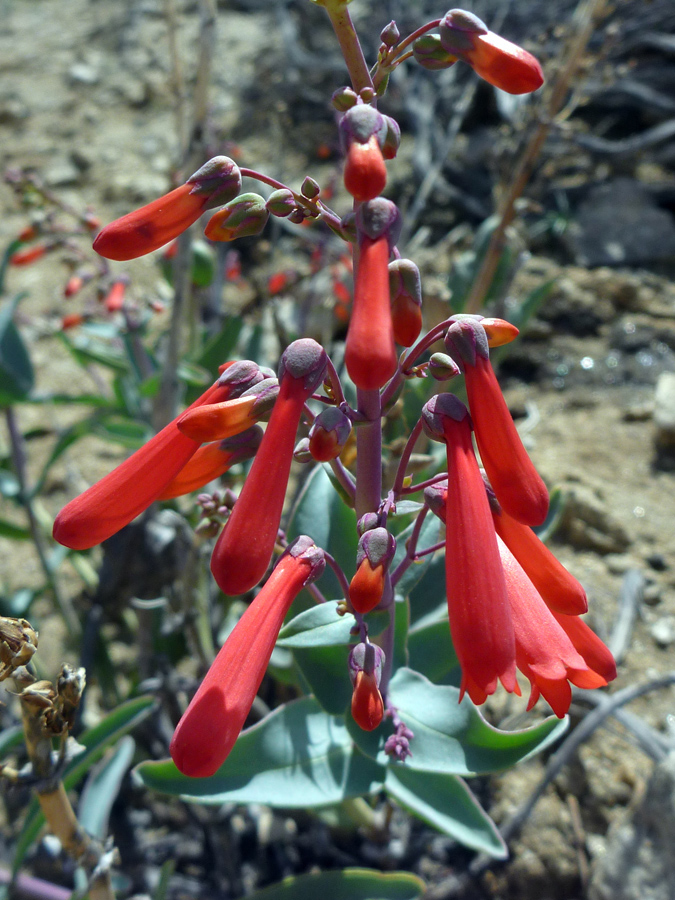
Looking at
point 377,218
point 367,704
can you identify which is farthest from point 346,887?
point 377,218

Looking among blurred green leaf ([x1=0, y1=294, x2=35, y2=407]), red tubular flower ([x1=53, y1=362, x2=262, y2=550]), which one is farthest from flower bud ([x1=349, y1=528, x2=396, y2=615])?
blurred green leaf ([x1=0, y1=294, x2=35, y2=407])

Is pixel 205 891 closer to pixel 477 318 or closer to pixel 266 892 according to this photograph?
pixel 266 892

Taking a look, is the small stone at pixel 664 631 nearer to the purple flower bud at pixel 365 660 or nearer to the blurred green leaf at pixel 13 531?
the purple flower bud at pixel 365 660

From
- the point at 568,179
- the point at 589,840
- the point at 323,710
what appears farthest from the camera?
the point at 568,179

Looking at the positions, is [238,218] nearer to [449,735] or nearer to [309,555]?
[309,555]

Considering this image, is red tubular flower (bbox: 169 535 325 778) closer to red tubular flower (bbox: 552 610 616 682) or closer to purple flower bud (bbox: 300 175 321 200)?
red tubular flower (bbox: 552 610 616 682)

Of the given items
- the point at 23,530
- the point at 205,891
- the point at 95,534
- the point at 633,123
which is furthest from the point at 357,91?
the point at 633,123
